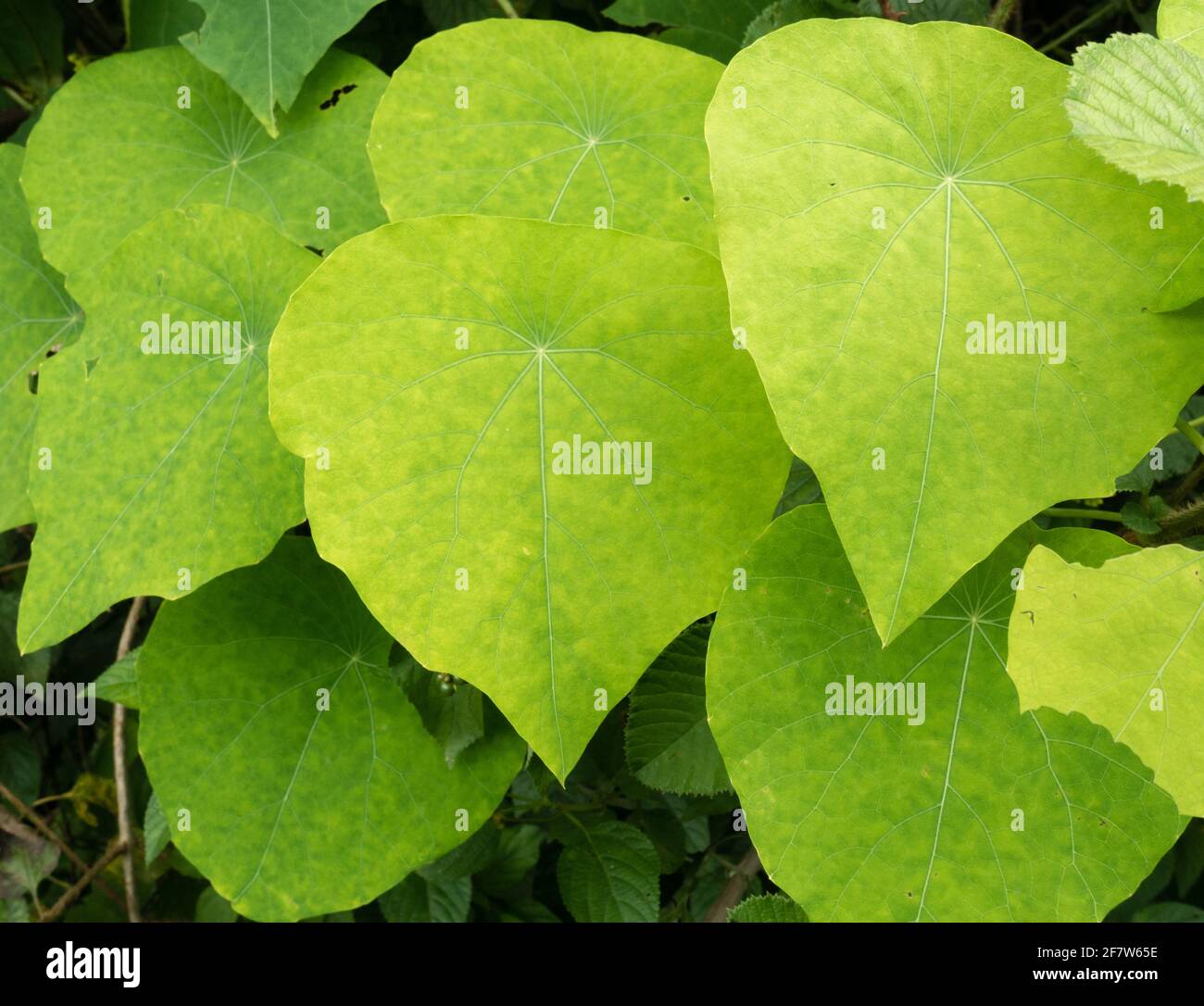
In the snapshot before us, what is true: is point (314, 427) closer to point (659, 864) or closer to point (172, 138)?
point (172, 138)

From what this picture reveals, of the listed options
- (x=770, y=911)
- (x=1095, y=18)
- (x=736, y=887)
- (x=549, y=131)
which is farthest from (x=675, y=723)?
(x=1095, y=18)

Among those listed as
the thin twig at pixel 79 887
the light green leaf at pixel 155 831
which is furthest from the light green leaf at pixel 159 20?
the thin twig at pixel 79 887

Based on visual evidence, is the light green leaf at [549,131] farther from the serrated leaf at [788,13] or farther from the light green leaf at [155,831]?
the light green leaf at [155,831]

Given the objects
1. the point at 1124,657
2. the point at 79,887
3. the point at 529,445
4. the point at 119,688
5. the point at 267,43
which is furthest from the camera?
the point at 79,887

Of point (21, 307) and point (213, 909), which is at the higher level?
point (21, 307)

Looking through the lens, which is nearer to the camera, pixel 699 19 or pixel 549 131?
pixel 549 131

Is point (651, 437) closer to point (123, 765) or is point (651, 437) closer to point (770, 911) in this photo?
point (770, 911)
